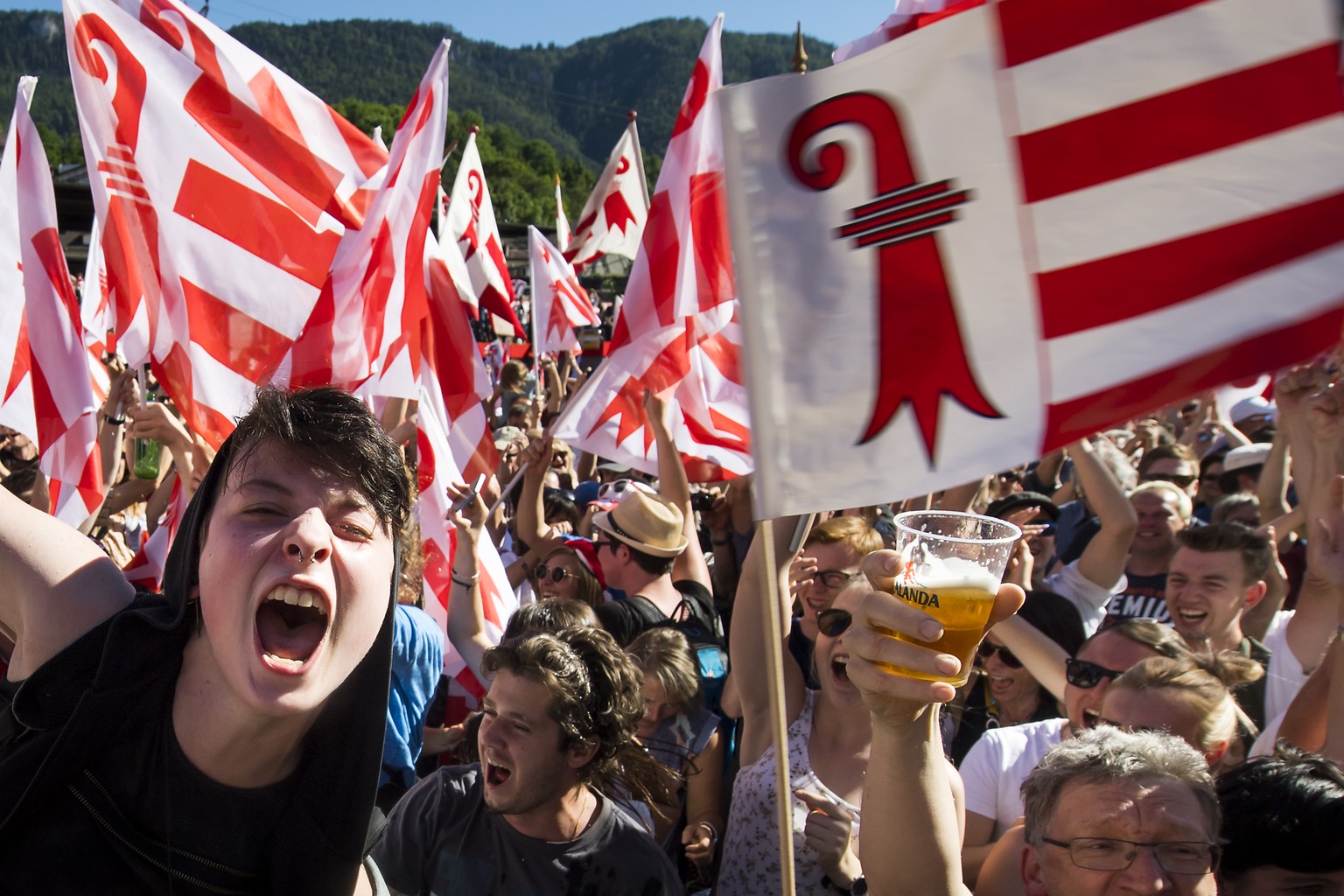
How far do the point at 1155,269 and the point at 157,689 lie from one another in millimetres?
1725

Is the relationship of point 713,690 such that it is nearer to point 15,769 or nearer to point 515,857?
point 515,857

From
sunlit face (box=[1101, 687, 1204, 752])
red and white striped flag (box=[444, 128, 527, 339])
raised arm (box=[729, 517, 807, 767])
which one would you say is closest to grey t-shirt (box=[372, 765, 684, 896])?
raised arm (box=[729, 517, 807, 767])

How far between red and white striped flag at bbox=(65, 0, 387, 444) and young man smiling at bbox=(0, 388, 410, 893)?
8.65 ft

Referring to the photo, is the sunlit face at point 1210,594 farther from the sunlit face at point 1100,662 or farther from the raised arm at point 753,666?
the raised arm at point 753,666

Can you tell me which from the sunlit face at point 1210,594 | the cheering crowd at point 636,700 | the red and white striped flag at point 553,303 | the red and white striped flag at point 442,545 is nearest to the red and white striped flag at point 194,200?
the cheering crowd at point 636,700

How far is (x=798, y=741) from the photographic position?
327cm

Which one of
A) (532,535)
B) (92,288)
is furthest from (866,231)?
(92,288)

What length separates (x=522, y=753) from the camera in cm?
284

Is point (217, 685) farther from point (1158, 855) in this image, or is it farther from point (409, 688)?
point (409, 688)

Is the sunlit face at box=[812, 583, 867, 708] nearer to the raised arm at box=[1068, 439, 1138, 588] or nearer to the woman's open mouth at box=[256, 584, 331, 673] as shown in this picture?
Answer: the raised arm at box=[1068, 439, 1138, 588]

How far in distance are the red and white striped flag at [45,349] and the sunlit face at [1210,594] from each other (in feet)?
14.0

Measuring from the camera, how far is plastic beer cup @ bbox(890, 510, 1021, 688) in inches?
64.9

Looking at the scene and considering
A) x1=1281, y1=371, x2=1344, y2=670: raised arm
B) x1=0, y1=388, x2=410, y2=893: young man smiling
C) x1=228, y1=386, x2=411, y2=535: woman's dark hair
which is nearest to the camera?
x1=0, y1=388, x2=410, y2=893: young man smiling

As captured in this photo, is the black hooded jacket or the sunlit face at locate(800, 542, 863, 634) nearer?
the black hooded jacket
